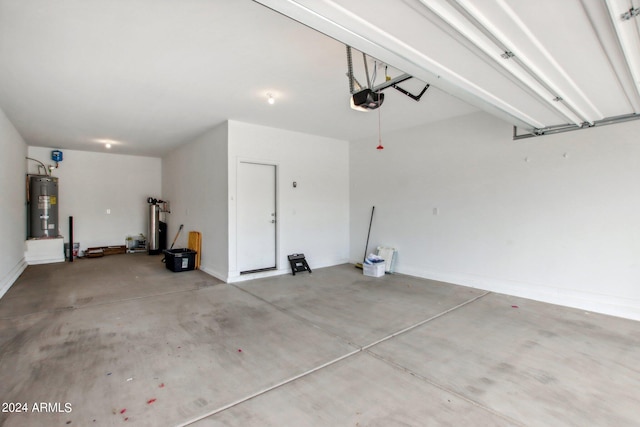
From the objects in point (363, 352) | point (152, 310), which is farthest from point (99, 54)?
point (363, 352)

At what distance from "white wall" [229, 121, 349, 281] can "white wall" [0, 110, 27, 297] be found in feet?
11.0

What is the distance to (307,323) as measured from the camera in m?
3.40

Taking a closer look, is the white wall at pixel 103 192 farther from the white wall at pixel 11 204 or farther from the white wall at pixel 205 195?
the white wall at pixel 205 195

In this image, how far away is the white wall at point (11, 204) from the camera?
462 cm

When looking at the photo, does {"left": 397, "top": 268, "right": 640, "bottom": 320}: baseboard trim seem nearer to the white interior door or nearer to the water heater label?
the white interior door

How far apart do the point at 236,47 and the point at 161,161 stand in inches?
289

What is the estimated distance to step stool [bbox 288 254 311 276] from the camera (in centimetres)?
578

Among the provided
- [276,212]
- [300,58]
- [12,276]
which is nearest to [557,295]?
[300,58]

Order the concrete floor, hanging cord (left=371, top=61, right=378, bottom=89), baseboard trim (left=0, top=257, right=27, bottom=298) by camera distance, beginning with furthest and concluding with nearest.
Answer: baseboard trim (left=0, top=257, right=27, bottom=298), hanging cord (left=371, top=61, right=378, bottom=89), the concrete floor

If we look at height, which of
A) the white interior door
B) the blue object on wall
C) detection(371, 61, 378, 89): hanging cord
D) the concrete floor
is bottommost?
the concrete floor

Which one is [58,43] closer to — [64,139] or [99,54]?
[99,54]

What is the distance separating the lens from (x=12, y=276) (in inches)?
201

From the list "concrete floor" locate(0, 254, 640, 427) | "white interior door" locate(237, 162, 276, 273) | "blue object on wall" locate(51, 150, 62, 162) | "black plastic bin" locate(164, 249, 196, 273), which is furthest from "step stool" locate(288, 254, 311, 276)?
"blue object on wall" locate(51, 150, 62, 162)

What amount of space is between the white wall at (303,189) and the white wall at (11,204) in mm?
3368
